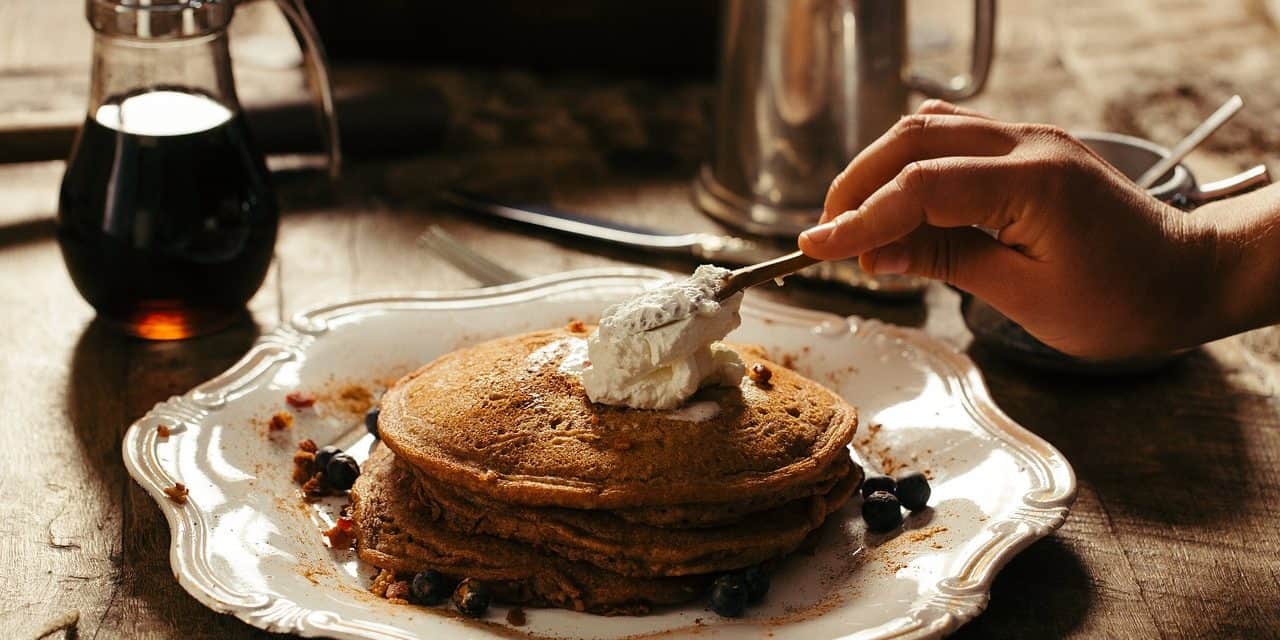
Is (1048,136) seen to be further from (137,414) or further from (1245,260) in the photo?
(137,414)

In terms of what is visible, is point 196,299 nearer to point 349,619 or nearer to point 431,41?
point 349,619

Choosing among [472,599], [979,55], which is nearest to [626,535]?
[472,599]

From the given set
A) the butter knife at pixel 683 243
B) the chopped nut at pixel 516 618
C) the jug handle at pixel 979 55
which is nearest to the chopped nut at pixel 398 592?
the chopped nut at pixel 516 618

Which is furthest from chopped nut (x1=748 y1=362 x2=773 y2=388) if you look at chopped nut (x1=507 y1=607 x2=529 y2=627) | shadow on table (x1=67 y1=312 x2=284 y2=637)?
shadow on table (x1=67 y1=312 x2=284 y2=637)

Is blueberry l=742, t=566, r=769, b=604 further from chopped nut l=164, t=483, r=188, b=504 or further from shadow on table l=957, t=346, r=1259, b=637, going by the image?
chopped nut l=164, t=483, r=188, b=504

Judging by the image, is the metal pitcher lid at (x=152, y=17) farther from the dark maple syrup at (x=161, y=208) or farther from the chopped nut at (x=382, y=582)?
the chopped nut at (x=382, y=582)

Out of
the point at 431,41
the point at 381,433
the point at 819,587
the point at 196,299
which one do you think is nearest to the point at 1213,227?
the point at 819,587

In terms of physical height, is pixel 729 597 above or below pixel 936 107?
below
